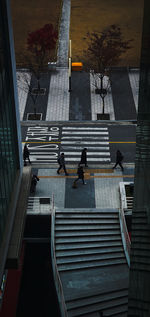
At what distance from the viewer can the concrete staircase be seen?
77.6ft

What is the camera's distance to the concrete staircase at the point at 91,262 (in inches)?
931

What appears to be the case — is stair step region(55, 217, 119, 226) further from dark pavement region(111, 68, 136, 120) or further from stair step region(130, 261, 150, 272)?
dark pavement region(111, 68, 136, 120)

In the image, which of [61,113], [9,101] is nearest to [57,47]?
[61,113]

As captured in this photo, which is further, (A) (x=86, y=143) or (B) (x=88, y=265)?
(A) (x=86, y=143)

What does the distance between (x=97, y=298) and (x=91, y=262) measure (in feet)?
8.06

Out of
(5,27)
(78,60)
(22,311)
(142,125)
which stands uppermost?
(78,60)

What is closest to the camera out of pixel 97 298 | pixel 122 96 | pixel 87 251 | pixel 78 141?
pixel 97 298

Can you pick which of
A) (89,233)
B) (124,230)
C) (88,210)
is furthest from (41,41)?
(124,230)

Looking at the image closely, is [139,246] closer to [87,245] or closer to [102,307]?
[102,307]

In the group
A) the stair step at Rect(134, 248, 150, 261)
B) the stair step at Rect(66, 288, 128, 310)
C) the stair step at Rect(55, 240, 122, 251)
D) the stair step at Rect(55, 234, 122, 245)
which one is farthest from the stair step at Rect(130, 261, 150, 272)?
the stair step at Rect(55, 234, 122, 245)

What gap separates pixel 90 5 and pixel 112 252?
49.5 metres

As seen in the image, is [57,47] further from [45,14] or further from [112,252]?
[112,252]

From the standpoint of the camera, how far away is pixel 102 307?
23500 mm

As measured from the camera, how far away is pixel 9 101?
25.4 meters
